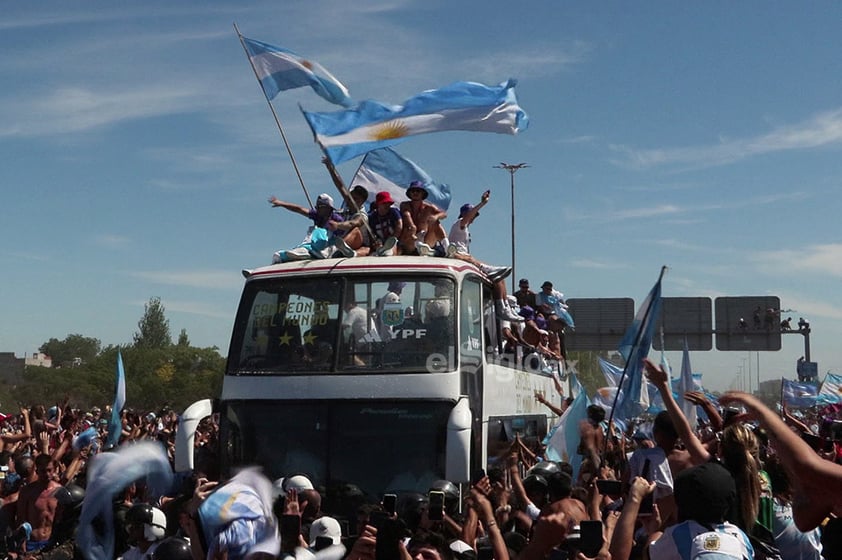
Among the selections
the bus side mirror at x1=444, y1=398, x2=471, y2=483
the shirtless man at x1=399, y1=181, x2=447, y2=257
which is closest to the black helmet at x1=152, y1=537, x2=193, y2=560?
the bus side mirror at x1=444, y1=398, x2=471, y2=483

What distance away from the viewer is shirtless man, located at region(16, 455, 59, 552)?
991 cm

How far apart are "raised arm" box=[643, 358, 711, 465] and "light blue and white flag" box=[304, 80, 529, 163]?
953 centimetres

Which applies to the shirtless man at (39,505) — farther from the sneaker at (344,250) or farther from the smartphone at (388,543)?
the smartphone at (388,543)

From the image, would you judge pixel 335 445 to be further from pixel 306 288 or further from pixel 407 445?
pixel 306 288

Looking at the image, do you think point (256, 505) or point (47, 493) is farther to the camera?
point (47, 493)

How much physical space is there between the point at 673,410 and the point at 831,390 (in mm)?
25857

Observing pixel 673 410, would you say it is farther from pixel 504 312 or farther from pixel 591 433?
pixel 504 312

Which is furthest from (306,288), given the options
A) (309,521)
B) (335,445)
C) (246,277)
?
(309,521)

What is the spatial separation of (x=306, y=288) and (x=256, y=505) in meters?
6.99

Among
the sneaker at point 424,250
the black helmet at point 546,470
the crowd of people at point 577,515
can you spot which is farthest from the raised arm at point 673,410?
the sneaker at point 424,250

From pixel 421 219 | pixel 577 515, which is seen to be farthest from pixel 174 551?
pixel 421 219

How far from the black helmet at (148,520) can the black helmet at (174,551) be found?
2.33 feet

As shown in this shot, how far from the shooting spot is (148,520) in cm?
574

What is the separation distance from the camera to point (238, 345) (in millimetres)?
11656
